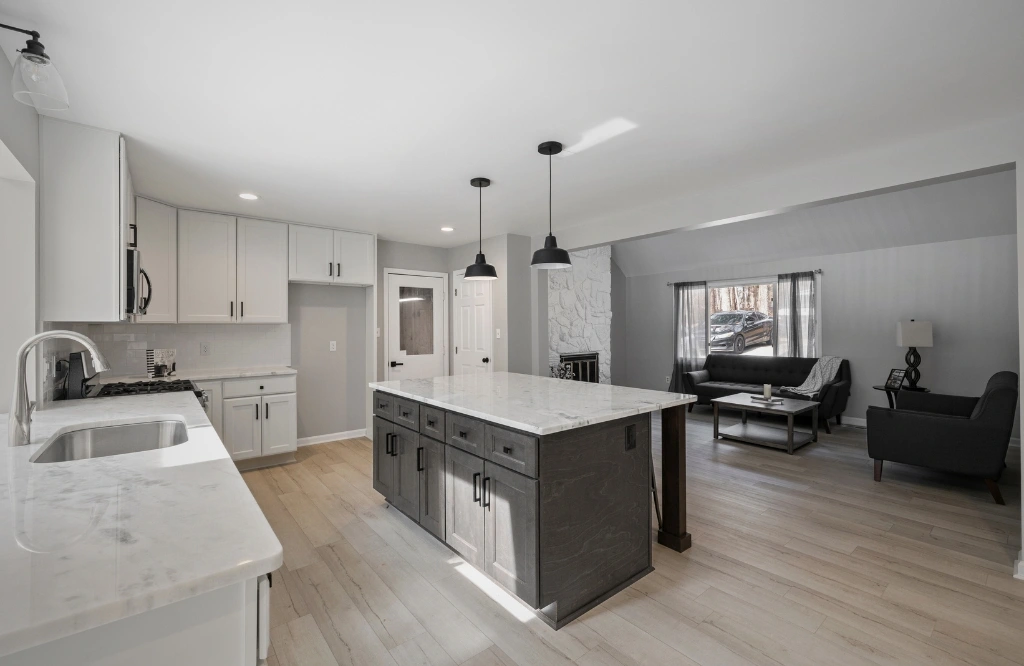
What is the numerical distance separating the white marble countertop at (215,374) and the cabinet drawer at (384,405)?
1528mm

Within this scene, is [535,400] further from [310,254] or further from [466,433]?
[310,254]

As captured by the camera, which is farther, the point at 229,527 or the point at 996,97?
the point at 996,97

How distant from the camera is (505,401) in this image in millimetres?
2537

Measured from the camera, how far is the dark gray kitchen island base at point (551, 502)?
2012 millimetres

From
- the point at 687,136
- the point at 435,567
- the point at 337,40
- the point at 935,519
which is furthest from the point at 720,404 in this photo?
the point at 337,40

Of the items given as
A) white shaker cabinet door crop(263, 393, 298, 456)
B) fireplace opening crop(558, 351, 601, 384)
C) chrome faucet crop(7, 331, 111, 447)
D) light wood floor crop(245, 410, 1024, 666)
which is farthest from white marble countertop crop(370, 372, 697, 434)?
fireplace opening crop(558, 351, 601, 384)

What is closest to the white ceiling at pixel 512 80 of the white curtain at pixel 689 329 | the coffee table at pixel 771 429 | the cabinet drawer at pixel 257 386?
the cabinet drawer at pixel 257 386

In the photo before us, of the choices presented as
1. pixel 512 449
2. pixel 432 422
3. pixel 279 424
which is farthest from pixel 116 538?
pixel 279 424

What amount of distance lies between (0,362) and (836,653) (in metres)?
3.79

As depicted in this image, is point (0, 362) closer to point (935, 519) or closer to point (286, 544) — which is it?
point (286, 544)

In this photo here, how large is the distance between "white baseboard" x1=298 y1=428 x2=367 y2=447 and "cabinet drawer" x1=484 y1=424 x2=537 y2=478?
3.54m

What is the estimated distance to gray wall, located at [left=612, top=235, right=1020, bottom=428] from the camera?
4.99 meters

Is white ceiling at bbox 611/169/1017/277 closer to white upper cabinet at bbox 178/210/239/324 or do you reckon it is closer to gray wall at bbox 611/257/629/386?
gray wall at bbox 611/257/629/386

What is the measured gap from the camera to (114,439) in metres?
2.08
